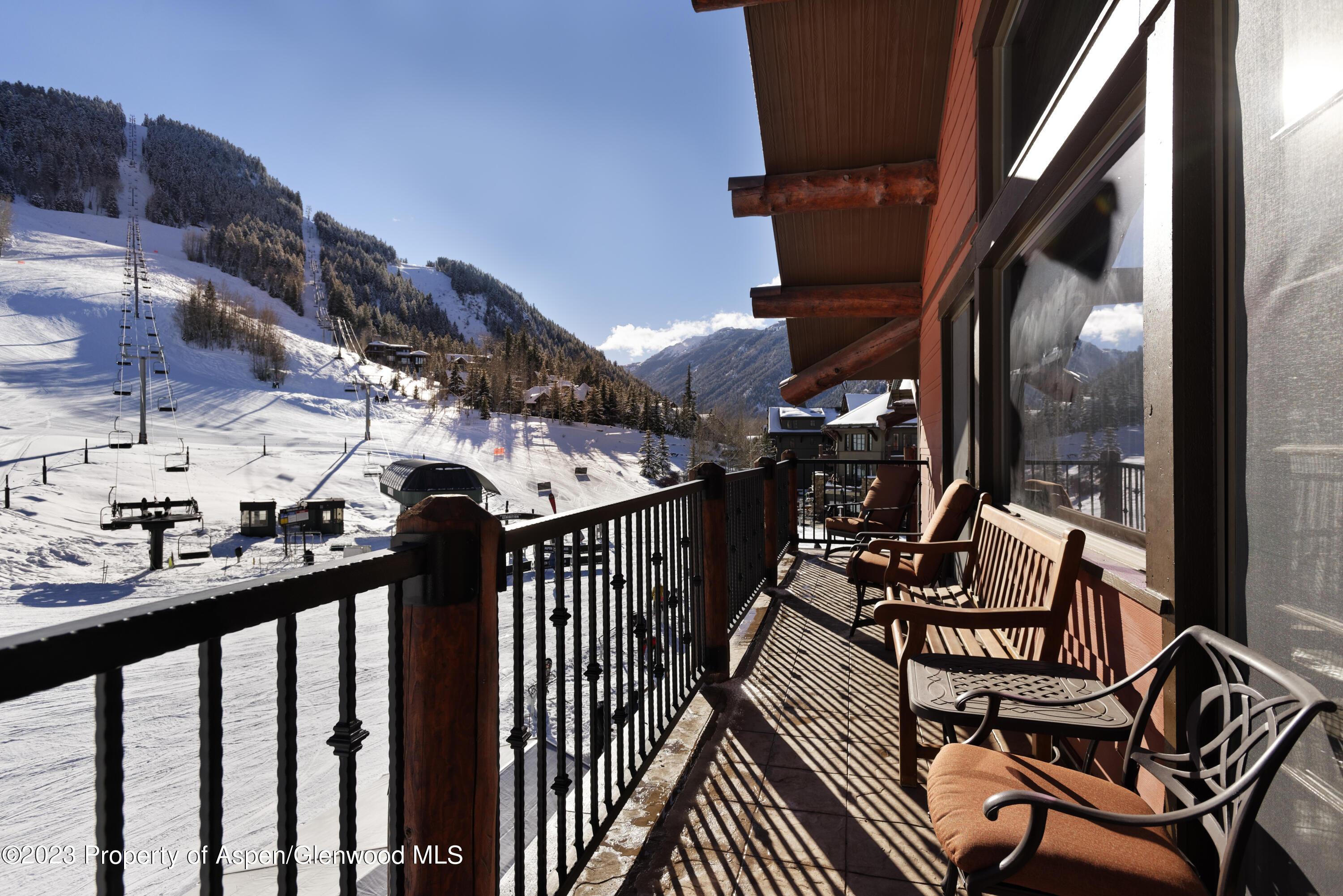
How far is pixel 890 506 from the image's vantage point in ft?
21.2

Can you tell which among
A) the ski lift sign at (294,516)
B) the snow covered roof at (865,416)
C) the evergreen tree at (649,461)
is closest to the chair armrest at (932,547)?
the snow covered roof at (865,416)

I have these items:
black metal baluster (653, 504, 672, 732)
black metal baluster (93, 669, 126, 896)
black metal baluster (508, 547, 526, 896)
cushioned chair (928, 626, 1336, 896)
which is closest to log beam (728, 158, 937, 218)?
black metal baluster (653, 504, 672, 732)

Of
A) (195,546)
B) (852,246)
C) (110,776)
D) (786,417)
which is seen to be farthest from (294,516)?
(786,417)

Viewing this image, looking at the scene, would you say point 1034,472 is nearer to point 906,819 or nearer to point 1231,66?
point 906,819

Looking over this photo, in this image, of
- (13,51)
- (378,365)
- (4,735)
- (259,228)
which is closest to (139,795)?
(4,735)

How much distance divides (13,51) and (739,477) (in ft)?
494

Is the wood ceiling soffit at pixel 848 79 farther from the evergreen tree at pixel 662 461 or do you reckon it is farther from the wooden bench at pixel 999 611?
the evergreen tree at pixel 662 461

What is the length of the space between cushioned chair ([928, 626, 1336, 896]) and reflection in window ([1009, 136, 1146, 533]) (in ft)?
2.25

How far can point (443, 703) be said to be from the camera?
1052mm

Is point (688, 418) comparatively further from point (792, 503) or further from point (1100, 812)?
point (1100, 812)

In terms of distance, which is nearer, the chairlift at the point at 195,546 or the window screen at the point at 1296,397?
the window screen at the point at 1296,397

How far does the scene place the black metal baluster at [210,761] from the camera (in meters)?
0.70

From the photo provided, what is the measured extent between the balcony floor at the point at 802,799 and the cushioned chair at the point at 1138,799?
519 millimetres

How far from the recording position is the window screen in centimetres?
98
